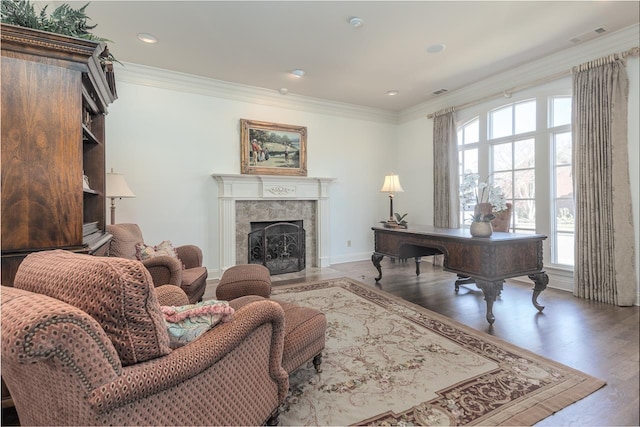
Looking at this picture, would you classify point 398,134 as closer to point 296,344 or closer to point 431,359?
point 431,359

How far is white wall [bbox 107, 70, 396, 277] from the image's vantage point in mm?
3785

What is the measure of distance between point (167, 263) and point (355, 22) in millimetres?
2700

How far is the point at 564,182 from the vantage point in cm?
362

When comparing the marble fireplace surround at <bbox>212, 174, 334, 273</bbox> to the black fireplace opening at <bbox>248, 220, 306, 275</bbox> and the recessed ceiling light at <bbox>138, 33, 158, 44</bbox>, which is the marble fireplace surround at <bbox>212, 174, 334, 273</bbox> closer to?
the black fireplace opening at <bbox>248, 220, 306, 275</bbox>

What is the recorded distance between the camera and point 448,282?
394cm

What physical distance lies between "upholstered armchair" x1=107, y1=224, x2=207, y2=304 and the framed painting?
1793mm

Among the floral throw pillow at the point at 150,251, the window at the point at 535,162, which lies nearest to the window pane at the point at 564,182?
the window at the point at 535,162

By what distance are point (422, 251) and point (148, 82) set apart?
4.10 metres

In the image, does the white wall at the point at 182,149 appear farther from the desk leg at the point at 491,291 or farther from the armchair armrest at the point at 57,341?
the armchair armrest at the point at 57,341

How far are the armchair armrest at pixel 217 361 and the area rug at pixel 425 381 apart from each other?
384 millimetres

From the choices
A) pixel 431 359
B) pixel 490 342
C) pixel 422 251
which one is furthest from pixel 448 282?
pixel 431 359

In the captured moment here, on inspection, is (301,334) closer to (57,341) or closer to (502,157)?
(57,341)

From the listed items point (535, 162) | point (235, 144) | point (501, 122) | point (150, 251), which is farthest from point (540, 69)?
point (150, 251)

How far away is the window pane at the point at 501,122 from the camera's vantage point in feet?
13.7
